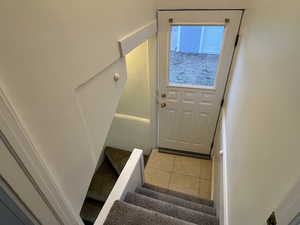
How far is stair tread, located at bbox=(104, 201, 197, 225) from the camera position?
143 centimetres

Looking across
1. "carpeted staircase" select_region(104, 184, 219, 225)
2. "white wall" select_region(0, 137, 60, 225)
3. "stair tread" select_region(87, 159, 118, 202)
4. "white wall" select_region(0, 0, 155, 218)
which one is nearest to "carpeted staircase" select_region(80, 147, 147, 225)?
"stair tread" select_region(87, 159, 118, 202)

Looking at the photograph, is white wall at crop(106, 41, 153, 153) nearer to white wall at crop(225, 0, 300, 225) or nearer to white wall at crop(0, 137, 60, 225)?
white wall at crop(225, 0, 300, 225)

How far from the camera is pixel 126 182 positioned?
1768 millimetres

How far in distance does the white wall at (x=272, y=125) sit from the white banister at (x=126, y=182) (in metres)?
0.98

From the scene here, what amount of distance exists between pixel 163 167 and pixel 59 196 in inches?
94.0

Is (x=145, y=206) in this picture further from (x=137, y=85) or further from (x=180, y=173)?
(x=137, y=85)

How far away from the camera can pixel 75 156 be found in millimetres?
958

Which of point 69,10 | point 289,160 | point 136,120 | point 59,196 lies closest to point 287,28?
point 289,160

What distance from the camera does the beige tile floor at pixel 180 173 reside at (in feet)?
8.84

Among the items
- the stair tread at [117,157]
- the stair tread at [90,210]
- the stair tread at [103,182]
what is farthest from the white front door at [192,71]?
the stair tread at [90,210]

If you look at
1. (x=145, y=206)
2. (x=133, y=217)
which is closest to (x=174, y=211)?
(x=145, y=206)

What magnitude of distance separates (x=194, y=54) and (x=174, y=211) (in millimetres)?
1926

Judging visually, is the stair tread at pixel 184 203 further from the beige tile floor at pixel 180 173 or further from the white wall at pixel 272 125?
the white wall at pixel 272 125

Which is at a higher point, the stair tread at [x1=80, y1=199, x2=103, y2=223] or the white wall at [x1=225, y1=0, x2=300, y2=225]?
the white wall at [x1=225, y1=0, x2=300, y2=225]
